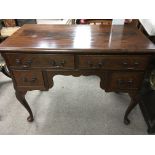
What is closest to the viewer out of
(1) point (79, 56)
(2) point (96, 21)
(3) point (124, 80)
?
(1) point (79, 56)

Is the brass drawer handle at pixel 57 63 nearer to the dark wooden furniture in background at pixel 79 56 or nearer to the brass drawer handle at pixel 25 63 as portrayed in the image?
the dark wooden furniture in background at pixel 79 56

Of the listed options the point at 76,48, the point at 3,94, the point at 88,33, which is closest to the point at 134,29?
the point at 88,33

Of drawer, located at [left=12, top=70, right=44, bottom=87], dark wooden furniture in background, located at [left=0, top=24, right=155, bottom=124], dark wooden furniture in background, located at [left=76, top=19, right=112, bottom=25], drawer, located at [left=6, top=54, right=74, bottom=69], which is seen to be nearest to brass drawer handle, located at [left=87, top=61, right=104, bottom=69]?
Answer: dark wooden furniture in background, located at [left=0, top=24, right=155, bottom=124]

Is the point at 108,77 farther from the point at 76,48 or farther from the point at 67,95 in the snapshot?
the point at 67,95

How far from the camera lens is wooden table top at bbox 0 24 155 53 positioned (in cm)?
99

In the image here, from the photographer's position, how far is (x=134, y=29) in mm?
1262

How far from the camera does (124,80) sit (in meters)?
1.16

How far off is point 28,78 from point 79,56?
0.43 metres

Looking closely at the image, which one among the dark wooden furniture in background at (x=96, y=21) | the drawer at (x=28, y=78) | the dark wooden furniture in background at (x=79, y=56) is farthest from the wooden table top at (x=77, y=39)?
the dark wooden furniture in background at (x=96, y=21)

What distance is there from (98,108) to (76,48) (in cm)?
87

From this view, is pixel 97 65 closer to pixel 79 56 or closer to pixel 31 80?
pixel 79 56

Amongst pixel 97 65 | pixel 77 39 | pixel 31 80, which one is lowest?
pixel 31 80

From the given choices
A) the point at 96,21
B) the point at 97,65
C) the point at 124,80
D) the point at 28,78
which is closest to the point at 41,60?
the point at 28,78

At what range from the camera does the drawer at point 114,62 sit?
1.02 metres
